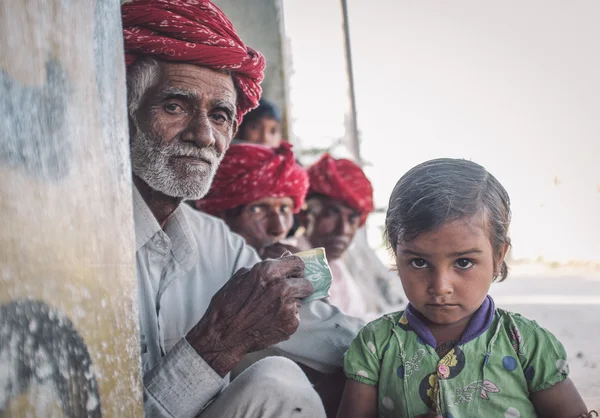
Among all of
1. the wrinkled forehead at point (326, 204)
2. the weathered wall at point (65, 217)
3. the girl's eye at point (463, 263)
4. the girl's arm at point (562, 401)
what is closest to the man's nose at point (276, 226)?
the wrinkled forehead at point (326, 204)

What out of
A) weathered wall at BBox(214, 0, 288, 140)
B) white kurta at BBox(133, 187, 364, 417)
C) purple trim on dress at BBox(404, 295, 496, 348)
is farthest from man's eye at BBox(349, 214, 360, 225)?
purple trim on dress at BBox(404, 295, 496, 348)

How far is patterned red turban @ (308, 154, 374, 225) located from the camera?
4.59 m

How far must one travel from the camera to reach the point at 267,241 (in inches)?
142

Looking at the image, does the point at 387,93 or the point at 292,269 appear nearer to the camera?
the point at 292,269

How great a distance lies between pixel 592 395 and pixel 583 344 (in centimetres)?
172

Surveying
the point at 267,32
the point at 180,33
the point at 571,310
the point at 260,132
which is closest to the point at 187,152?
the point at 180,33

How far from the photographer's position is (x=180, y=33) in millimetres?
2186

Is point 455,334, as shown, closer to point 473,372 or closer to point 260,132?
point 473,372

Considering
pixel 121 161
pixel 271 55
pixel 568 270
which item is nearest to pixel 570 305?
pixel 271 55

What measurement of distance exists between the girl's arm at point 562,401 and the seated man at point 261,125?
11.9 feet

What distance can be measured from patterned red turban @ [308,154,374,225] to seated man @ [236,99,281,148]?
20.6 inches

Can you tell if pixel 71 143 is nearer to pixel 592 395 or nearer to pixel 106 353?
pixel 106 353

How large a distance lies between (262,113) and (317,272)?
341 cm

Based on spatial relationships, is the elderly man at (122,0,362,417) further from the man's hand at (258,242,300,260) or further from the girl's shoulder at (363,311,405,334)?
the man's hand at (258,242,300,260)
